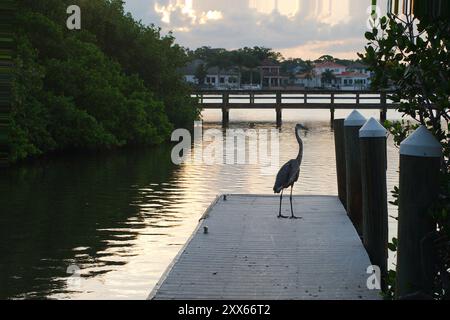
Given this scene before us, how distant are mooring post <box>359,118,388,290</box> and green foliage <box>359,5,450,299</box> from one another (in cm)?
325

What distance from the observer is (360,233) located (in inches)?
523

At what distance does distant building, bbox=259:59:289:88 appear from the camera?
6865 inches

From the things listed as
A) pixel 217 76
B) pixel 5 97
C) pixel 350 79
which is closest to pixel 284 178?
pixel 5 97

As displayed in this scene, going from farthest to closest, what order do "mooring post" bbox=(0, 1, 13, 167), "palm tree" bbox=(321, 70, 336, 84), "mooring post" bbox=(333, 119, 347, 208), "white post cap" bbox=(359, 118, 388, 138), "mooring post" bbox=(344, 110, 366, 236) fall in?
"palm tree" bbox=(321, 70, 336, 84) < "mooring post" bbox=(0, 1, 13, 167) < "mooring post" bbox=(333, 119, 347, 208) < "mooring post" bbox=(344, 110, 366, 236) < "white post cap" bbox=(359, 118, 388, 138)

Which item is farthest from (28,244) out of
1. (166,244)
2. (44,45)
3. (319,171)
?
(44,45)

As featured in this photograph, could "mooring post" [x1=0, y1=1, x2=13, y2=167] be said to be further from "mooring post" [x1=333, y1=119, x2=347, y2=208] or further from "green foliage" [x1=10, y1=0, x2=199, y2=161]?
"mooring post" [x1=333, y1=119, x2=347, y2=208]

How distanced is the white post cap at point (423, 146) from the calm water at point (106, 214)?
6.07 m

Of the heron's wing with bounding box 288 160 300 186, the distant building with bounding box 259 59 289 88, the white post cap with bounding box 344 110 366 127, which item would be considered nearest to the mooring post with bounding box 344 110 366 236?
the white post cap with bounding box 344 110 366 127

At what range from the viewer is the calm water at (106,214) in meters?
12.9

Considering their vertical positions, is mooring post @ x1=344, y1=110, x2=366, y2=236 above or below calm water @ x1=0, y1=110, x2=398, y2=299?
above

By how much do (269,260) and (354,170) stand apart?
347 cm

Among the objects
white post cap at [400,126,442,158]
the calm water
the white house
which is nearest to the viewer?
white post cap at [400,126,442,158]

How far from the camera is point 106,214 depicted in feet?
63.2

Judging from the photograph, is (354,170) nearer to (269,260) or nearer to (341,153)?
(341,153)
